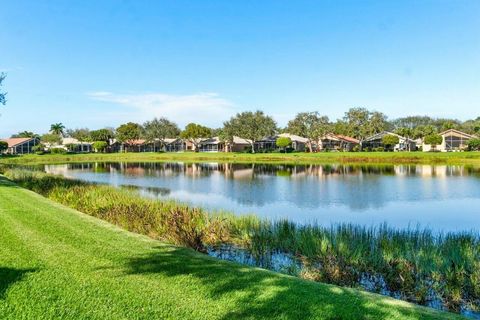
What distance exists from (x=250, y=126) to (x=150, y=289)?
9817cm

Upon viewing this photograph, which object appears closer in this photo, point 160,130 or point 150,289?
point 150,289

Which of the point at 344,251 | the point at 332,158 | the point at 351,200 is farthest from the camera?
the point at 332,158

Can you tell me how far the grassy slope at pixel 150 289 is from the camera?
19.3 feet

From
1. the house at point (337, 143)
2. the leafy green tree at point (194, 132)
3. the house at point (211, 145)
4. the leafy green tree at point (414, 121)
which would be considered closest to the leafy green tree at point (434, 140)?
the house at point (337, 143)

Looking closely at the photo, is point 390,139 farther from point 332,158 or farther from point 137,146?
point 137,146

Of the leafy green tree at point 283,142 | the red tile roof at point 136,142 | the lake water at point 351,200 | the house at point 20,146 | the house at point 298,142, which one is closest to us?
the lake water at point 351,200

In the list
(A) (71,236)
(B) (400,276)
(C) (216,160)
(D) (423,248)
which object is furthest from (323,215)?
(C) (216,160)

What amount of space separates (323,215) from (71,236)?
14281mm

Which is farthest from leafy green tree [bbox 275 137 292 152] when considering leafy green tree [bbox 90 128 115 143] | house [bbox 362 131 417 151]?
leafy green tree [bbox 90 128 115 143]

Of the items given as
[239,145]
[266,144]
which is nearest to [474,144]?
[266,144]

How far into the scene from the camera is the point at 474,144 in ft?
274

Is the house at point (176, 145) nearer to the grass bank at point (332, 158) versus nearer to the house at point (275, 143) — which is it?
the house at point (275, 143)

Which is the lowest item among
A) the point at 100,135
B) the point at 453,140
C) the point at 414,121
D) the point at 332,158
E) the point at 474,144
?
the point at 332,158

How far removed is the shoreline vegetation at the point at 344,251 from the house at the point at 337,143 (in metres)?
94.2
